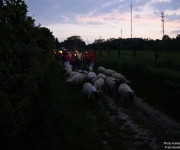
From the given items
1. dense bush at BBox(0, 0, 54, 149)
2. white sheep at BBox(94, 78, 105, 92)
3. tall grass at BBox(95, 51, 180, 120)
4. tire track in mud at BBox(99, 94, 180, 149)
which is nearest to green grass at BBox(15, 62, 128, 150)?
tire track in mud at BBox(99, 94, 180, 149)

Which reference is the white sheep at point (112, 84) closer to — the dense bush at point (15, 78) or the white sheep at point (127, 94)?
the white sheep at point (127, 94)

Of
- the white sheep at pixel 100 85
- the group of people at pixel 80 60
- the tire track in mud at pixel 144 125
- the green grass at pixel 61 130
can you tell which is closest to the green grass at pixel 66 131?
the green grass at pixel 61 130

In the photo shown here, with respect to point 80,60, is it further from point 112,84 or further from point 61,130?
point 61,130

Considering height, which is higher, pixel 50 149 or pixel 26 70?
pixel 26 70

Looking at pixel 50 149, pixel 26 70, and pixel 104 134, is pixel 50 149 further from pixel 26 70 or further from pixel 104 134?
pixel 104 134

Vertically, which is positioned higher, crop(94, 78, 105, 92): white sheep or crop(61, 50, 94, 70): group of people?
crop(61, 50, 94, 70): group of people

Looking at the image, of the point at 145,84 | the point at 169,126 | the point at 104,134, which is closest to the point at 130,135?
the point at 104,134

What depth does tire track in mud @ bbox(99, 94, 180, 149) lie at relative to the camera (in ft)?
22.3

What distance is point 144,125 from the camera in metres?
8.20

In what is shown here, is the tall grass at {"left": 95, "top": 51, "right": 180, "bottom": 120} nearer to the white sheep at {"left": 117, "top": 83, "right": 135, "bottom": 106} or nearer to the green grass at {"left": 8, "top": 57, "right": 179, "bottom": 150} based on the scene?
the white sheep at {"left": 117, "top": 83, "right": 135, "bottom": 106}

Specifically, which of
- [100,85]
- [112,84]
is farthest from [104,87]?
[112,84]

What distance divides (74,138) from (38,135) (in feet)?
3.98

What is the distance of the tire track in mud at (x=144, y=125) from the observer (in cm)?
680

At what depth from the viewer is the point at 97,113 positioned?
32.0 feet
